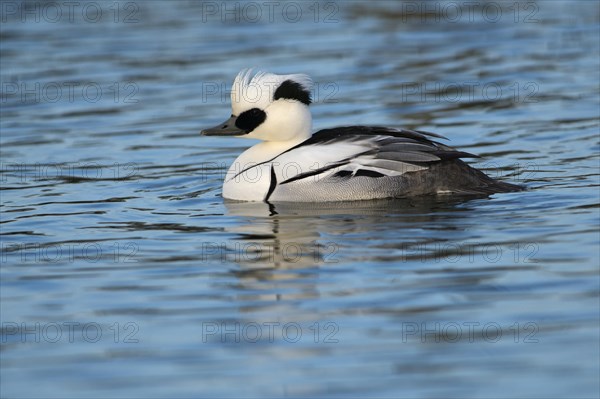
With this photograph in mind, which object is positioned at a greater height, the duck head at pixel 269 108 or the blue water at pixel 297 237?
the duck head at pixel 269 108

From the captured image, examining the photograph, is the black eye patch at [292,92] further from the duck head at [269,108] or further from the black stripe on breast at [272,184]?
the black stripe on breast at [272,184]

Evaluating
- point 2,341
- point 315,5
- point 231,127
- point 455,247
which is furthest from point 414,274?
point 315,5

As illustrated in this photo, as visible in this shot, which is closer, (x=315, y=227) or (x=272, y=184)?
(x=315, y=227)

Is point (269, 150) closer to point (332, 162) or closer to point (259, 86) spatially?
point (259, 86)

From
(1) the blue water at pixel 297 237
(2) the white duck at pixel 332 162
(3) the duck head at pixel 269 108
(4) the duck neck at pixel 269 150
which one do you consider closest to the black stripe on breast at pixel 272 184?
(2) the white duck at pixel 332 162

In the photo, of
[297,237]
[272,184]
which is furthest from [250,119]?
[297,237]

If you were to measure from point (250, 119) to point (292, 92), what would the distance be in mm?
430

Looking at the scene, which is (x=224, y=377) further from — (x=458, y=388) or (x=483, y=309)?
(x=483, y=309)

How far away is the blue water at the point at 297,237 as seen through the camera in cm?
675

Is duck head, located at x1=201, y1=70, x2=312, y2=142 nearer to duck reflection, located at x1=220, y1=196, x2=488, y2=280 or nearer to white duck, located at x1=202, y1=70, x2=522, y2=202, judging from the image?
white duck, located at x1=202, y1=70, x2=522, y2=202

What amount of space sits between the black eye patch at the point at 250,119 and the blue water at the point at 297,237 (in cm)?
70

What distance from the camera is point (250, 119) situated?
11031mm

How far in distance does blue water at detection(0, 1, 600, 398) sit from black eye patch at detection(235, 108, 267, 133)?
0.70 m

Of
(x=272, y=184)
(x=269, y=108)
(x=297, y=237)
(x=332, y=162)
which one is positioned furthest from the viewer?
(x=269, y=108)
